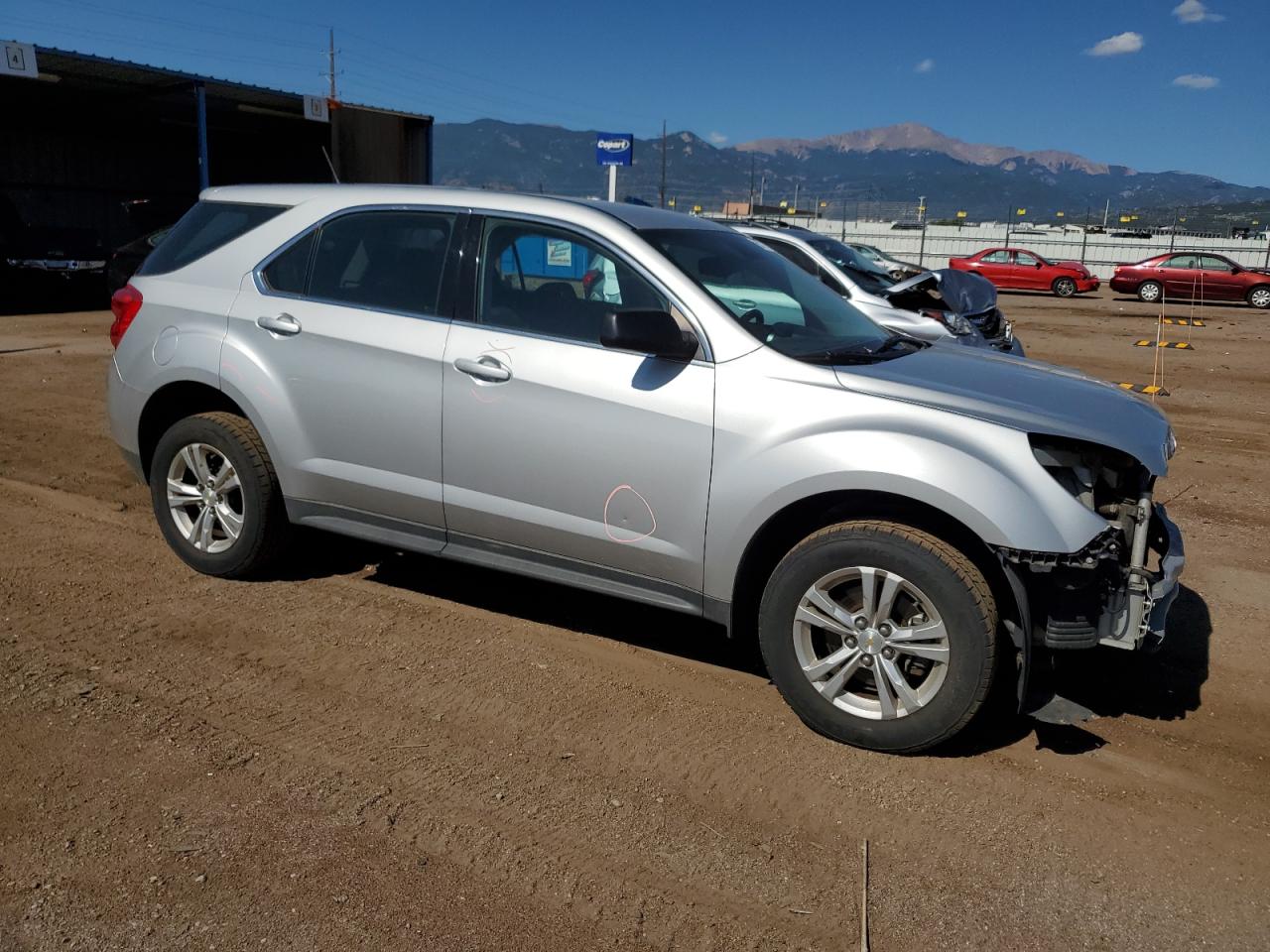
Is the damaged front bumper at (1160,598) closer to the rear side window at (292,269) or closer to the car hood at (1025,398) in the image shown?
the car hood at (1025,398)

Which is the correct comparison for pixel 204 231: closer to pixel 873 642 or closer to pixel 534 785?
pixel 534 785

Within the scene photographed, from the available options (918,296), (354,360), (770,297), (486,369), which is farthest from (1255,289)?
(354,360)

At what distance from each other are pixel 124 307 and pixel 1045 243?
41150mm

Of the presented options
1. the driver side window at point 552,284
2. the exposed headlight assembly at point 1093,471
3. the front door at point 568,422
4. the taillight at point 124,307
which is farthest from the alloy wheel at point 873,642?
the taillight at point 124,307

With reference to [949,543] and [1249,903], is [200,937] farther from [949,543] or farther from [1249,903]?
[1249,903]

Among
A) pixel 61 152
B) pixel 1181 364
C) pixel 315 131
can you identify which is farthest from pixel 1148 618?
pixel 61 152

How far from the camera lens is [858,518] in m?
3.66

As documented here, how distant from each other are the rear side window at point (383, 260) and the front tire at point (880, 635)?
1975 millimetres

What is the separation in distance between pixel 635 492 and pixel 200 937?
1998 mm

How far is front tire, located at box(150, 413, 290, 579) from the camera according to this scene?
4.80 m

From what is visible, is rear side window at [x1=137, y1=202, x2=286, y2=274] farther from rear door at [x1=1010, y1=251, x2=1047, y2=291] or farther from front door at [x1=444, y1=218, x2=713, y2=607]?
rear door at [x1=1010, y1=251, x2=1047, y2=291]

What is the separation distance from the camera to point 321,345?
454 centimetres

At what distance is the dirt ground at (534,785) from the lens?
9.10ft

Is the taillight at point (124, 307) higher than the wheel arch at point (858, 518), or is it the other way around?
the taillight at point (124, 307)
